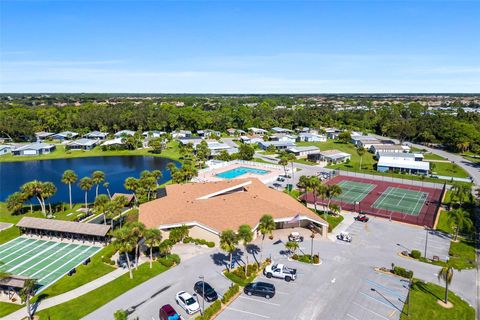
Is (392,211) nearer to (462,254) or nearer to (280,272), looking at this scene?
(462,254)

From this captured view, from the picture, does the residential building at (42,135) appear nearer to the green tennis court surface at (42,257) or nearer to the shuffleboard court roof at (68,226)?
the shuffleboard court roof at (68,226)

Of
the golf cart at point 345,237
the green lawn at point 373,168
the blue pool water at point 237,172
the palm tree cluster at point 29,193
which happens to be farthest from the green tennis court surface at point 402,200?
the palm tree cluster at point 29,193

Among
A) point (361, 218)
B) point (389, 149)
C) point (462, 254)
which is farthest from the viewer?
point (389, 149)

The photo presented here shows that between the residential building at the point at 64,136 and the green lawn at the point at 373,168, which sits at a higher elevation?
the residential building at the point at 64,136

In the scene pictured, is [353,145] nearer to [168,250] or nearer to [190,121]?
[190,121]

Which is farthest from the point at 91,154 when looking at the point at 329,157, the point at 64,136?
the point at 329,157

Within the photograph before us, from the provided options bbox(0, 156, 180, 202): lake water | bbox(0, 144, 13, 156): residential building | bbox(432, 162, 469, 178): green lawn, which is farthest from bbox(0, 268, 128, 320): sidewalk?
bbox(0, 144, 13, 156): residential building
